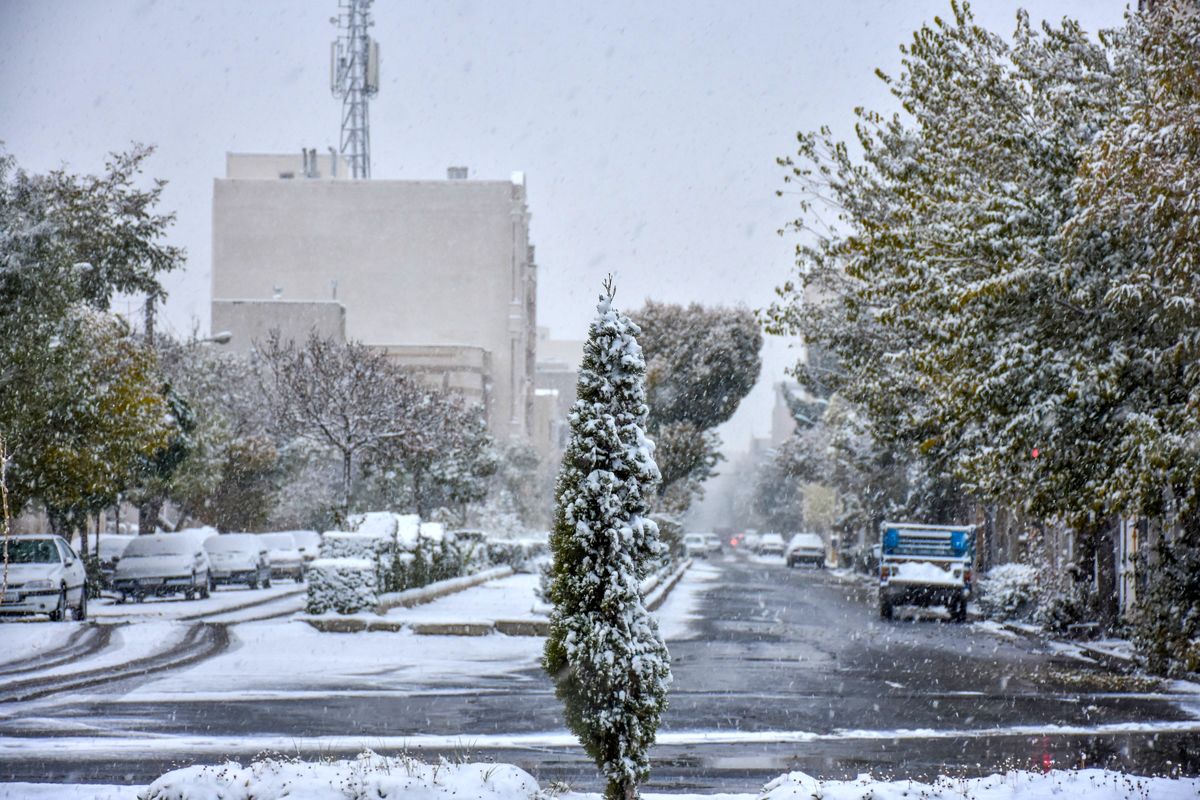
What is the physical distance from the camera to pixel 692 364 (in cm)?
5684

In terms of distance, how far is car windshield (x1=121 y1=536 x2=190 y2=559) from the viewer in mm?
34406

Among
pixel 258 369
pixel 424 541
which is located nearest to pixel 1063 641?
pixel 424 541

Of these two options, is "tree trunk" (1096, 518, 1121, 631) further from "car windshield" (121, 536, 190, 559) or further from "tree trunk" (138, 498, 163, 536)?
"tree trunk" (138, 498, 163, 536)

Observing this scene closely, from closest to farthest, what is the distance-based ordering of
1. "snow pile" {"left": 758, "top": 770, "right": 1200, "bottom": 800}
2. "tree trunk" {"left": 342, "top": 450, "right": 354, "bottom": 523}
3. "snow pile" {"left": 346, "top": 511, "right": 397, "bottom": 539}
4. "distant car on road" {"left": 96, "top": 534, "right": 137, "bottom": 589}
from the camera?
1. "snow pile" {"left": 758, "top": 770, "right": 1200, "bottom": 800}
2. "snow pile" {"left": 346, "top": 511, "right": 397, "bottom": 539}
3. "tree trunk" {"left": 342, "top": 450, "right": 354, "bottom": 523}
4. "distant car on road" {"left": 96, "top": 534, "right": 137, "bottom": 589}

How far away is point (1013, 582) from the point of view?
32656 mm

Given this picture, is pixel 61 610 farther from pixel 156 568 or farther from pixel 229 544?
pixel 229 544

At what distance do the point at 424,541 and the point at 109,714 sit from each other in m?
18.8

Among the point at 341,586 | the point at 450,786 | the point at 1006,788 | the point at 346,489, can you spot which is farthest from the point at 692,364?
the point at 450,786

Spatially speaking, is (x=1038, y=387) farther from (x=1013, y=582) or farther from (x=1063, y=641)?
(x=1013, y=582)

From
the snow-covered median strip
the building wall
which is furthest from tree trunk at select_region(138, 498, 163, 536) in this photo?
the building wall

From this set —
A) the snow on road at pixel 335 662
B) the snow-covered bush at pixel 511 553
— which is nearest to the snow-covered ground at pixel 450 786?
the snow on road at pixel 335 662

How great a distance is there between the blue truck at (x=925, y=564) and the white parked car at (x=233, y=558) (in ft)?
59.9

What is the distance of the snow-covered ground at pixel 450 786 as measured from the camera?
8016mm

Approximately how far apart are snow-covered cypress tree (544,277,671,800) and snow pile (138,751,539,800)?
565mm
